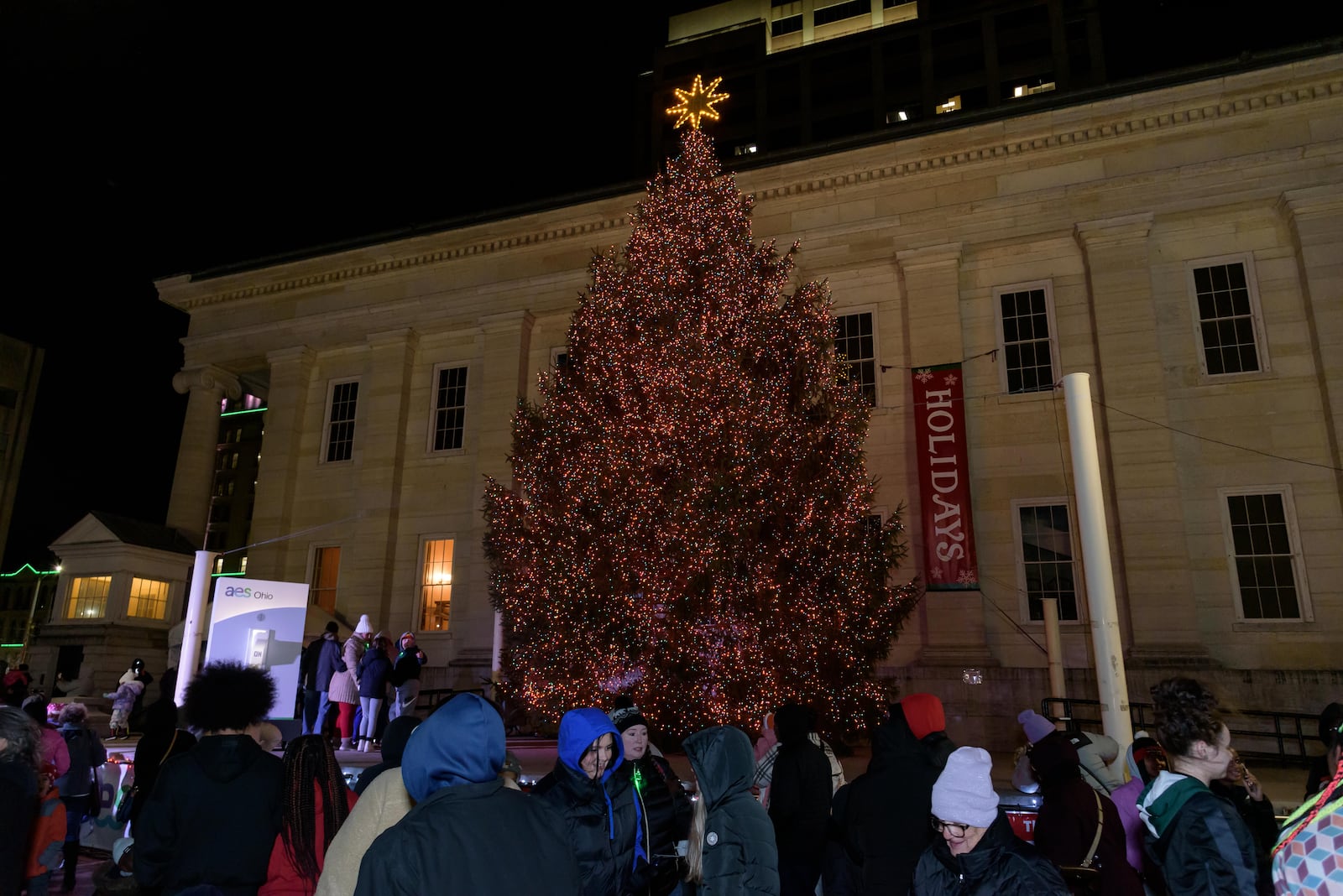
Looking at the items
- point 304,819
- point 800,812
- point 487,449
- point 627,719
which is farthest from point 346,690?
point 304,819

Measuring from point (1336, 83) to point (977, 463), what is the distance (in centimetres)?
1048

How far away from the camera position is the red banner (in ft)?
58.4

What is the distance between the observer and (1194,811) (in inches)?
126

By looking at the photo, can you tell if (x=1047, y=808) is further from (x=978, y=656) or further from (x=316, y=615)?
(x=316, y=615)

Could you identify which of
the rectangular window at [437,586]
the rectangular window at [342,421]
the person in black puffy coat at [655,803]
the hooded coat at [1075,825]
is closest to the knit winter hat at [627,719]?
the person in black puffy coat at [655,803]

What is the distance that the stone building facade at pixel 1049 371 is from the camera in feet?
55.6

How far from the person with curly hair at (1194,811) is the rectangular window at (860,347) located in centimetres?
1690

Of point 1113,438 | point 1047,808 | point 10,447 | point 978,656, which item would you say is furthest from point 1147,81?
point 10,447

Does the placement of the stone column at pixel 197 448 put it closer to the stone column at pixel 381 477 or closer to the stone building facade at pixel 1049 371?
the stone building facade at pixel 1049 371

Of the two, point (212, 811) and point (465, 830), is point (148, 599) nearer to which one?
point (212, 811)

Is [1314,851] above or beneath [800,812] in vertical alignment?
above

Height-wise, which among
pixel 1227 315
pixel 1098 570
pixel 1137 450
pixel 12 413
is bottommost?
pixel 1098 570

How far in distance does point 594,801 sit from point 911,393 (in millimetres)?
17100

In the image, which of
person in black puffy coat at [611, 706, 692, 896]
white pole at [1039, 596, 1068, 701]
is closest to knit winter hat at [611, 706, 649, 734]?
person in black puffy coat at [611, 706, 692, 896]
